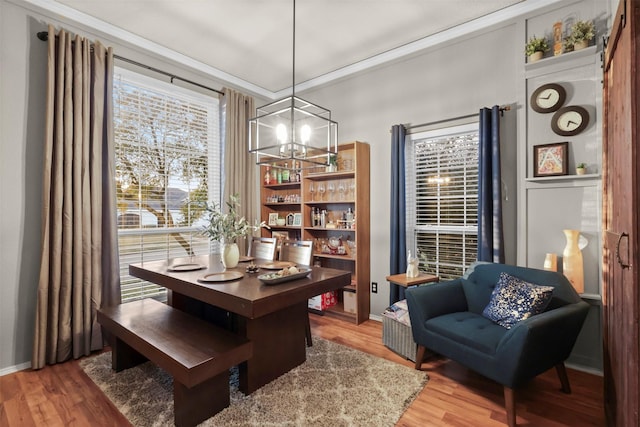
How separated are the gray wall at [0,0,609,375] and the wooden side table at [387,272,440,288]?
0.54 m

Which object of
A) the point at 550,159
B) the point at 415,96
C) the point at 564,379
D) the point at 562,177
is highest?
the point at 415,96

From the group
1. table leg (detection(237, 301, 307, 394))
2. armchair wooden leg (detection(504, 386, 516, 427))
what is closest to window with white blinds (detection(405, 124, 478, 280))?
armchair wooden leg (detection(504, 386, 516, 427))

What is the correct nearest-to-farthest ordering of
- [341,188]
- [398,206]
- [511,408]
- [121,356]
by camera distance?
[511,408], [121,356], [398,206], [341,188]

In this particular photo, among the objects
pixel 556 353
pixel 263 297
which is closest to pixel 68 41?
pixel 263 297

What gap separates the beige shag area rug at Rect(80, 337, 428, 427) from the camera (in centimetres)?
190

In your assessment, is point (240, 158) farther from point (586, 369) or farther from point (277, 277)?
point (586, 369)

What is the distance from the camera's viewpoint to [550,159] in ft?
8.30

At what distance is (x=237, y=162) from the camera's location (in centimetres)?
406

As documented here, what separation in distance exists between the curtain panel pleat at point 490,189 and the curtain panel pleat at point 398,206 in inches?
30.1

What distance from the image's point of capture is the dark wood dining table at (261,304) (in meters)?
1.90

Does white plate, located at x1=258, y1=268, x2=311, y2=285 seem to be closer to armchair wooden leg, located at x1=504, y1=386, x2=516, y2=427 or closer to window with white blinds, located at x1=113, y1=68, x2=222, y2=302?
armchair wooden leg, located at x1=504, y1=386, x2=516, y2=427

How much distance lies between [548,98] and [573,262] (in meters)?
1.32

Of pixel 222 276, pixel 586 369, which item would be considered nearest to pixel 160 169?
pixel 222 276

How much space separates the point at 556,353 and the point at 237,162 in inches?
143
